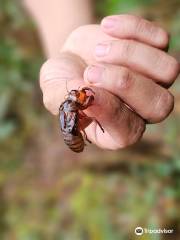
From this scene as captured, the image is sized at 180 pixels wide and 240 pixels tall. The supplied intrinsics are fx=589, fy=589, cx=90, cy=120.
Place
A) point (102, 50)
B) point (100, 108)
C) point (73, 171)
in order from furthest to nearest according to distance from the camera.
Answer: point (73, 171) < point (102, 50) < point (100, 108)

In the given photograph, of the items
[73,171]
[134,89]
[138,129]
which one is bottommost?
[73,171]

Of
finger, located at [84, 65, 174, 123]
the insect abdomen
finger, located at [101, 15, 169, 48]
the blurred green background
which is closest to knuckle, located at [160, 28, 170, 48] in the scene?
finger, located at [101, 15, 169, 48]

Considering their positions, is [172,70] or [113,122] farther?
[172,70]

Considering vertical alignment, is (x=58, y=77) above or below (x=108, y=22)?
below

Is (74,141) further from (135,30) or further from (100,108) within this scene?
(135,30)

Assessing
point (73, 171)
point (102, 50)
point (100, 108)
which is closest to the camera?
point (100, 108)

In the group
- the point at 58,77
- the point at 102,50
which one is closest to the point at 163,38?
the point at 102,50

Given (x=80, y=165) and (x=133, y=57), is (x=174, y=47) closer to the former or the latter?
(x=80, y=165)

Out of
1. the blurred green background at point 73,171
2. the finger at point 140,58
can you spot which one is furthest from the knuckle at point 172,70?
the blurred green background at point 73,171

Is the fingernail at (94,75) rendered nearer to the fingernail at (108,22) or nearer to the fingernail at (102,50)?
the fingernail at (102,50)
